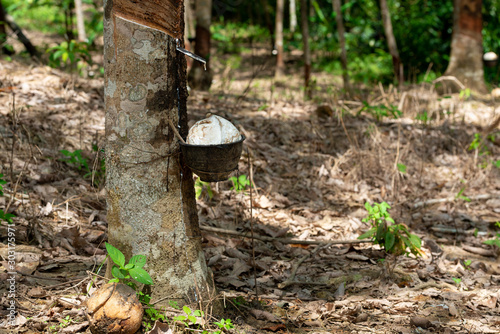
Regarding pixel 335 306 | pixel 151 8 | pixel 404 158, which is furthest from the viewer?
pixel 404 158

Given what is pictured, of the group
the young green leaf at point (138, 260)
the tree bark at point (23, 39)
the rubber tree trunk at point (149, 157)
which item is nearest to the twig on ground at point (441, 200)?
the rubber tree trunk at point (149, 157)

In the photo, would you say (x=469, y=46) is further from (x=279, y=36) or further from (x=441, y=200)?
(x=441, y=200)

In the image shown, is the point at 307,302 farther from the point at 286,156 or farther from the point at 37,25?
the point at 37,25

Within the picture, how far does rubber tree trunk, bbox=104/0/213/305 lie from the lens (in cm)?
218

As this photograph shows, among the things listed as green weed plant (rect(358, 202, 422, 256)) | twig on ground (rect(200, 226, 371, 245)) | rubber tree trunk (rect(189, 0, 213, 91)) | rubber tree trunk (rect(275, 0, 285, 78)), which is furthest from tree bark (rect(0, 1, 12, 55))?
green weed plant (rect(358, 202, 422, 256))

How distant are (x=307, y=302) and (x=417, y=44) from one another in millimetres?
9621

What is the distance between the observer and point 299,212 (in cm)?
441

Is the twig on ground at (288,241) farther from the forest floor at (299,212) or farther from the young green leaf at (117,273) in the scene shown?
the young green leaf at (117,273)

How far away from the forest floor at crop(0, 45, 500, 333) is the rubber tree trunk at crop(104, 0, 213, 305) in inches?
14.4

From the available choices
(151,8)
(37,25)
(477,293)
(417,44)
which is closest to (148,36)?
(151,8)

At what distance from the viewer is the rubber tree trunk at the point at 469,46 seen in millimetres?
8234

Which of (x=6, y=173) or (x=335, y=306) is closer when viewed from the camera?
(x=335, y=306)

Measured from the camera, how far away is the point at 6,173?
11.9ft

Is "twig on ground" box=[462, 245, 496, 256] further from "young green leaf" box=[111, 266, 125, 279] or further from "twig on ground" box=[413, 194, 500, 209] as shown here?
"young green leaf" box=[111, 266, 125, 279]
